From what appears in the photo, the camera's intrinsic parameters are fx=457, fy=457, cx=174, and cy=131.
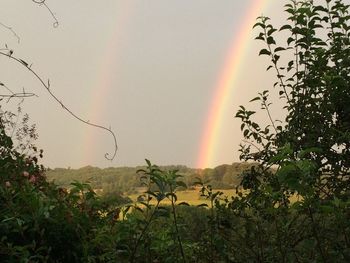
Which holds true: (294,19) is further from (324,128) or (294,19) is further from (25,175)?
(25,175)

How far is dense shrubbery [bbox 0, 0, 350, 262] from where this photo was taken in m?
2.37

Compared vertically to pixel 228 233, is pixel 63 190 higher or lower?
higher

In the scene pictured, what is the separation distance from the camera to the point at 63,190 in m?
3.24

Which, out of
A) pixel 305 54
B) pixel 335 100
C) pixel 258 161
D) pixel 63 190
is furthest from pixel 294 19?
pixel 63 190

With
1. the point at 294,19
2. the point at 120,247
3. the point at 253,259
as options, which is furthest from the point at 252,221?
the point at 294,19

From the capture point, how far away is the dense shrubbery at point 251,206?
93.4 inches

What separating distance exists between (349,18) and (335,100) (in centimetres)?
91

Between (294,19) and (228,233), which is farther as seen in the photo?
(294,19)

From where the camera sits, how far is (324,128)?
146 inches

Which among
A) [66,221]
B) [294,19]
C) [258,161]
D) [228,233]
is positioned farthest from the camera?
[258,161]

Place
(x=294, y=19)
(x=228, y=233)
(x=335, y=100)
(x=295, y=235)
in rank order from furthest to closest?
(x=294, y=19)
(x=335, y=100)
(x=228, y=233)
(x=295, y=235)

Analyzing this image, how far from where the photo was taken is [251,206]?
138 inches

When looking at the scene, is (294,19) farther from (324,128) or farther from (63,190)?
(63,190)

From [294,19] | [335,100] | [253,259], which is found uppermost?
[294,19]
